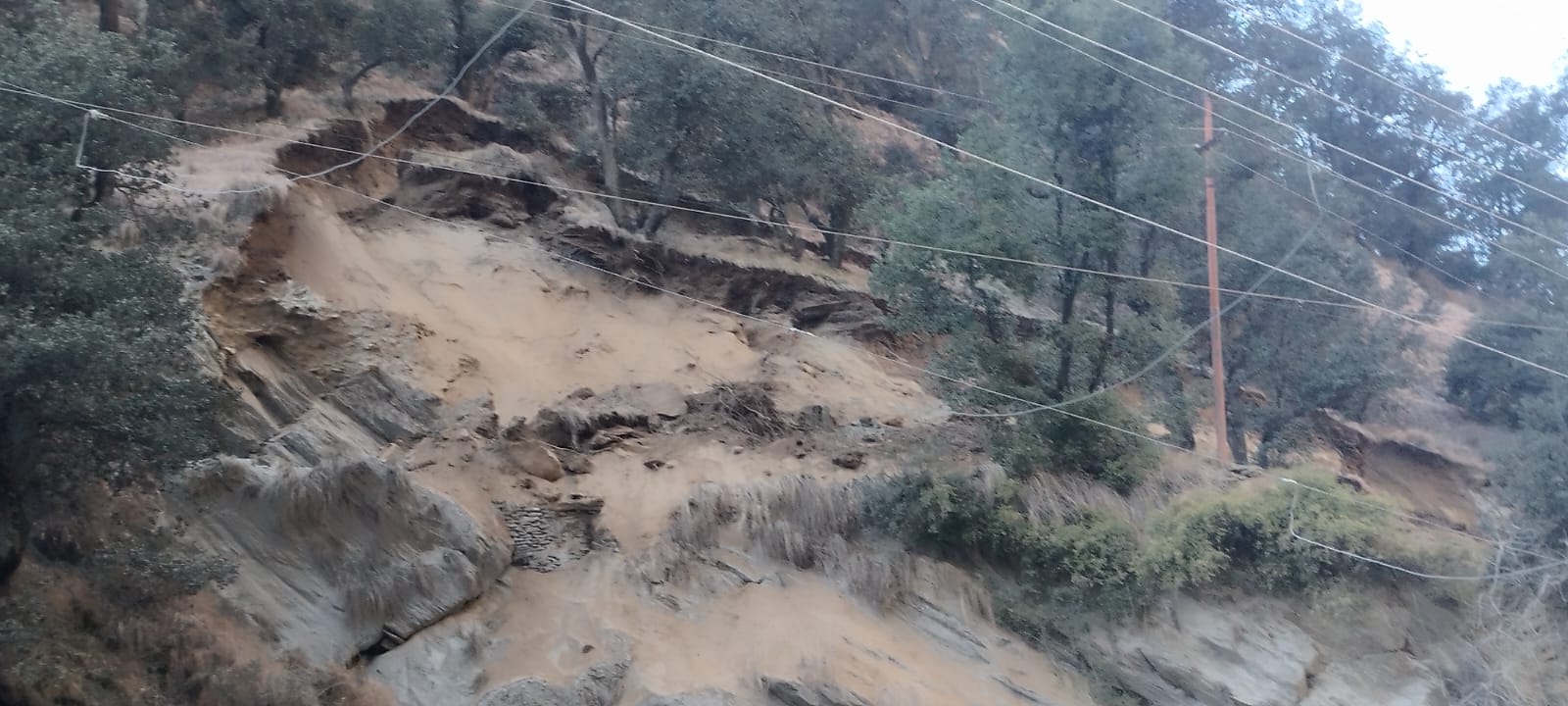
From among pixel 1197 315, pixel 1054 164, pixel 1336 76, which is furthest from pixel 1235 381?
pixel 1336 76

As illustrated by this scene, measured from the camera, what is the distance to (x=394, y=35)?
68.9 ft

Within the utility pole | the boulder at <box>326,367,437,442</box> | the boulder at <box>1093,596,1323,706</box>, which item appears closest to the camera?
the boulder at <box>1093,596,1323,706</box>

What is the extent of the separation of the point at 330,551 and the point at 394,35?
11618 mm

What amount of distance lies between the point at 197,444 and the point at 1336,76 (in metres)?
26.2

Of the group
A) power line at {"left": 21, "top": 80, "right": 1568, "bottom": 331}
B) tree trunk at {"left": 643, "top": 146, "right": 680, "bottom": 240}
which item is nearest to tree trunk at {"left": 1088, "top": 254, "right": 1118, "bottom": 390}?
power line at {"left": 21, "top": 80, "right": 1568, "bottom": 331}

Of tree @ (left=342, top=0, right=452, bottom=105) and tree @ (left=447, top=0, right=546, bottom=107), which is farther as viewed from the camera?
tree @ (left=447, top=0, right=546, bottom=107)

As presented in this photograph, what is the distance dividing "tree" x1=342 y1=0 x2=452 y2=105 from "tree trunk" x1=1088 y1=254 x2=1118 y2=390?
42.5ft

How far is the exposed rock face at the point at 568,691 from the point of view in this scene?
39.4ft

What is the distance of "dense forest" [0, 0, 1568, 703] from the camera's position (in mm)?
10570

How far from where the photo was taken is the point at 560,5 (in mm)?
21484

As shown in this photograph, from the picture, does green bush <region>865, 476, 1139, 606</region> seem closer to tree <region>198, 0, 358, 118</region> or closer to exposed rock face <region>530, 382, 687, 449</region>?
exposed rock face <region>530, 382, 687, 449</region>

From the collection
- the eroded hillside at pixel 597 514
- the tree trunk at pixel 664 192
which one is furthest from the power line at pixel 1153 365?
the tree trunk at pixel 664 192

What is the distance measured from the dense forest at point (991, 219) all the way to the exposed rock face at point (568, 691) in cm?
273

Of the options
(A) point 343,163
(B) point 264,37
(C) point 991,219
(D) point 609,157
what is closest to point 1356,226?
(C) point 991,219
